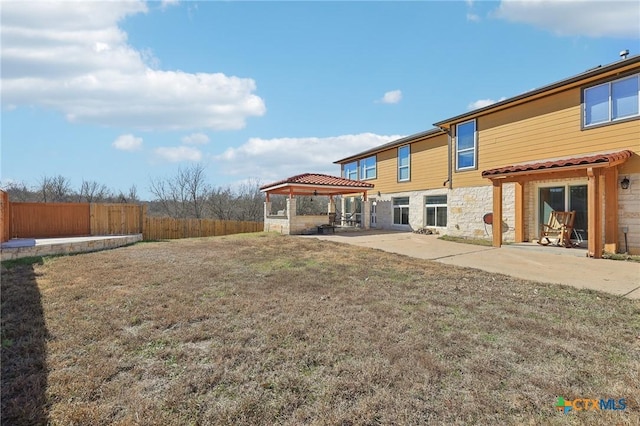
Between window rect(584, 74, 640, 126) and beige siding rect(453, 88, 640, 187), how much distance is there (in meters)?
0.23

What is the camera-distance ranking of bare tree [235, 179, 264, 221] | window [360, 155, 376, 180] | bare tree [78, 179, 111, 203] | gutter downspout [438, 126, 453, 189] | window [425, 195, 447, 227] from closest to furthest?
1. gutter downspout [438, 126, 453, 189]
2. window [425, 195, 447, 227]
3. window [360, 155, 376, 180]
4. bare tree [78, 179, 111, 203]
5. bare tree [235, 179, 264, 221]

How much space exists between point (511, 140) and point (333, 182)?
7830 millimetres

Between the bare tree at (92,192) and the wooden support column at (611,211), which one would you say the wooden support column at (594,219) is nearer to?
the wooden support column at (611,211)

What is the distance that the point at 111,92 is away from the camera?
40.1 ft

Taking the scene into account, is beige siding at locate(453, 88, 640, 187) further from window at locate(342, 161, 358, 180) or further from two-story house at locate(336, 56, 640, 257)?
window at locate(342, 161, 358, 180)

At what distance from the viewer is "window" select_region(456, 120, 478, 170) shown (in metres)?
12.9

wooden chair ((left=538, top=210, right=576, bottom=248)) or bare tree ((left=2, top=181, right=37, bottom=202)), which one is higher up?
bare tree ((left=2, top=181, right=37, bottom=202))

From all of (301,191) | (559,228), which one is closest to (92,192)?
(301,191)

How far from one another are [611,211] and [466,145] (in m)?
5.70

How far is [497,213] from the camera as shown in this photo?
1070 centimetres

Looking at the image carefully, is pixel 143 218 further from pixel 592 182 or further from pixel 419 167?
pixel 592 182

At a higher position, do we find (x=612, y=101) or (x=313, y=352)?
(x=612, y=101)

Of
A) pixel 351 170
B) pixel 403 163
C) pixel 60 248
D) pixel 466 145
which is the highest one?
pixel 351 170

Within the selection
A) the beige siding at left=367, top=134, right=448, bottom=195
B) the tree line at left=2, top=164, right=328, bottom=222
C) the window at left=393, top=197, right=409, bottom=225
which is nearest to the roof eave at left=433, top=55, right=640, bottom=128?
the beige siding at left=367, top=134, right=448, bottom=195
